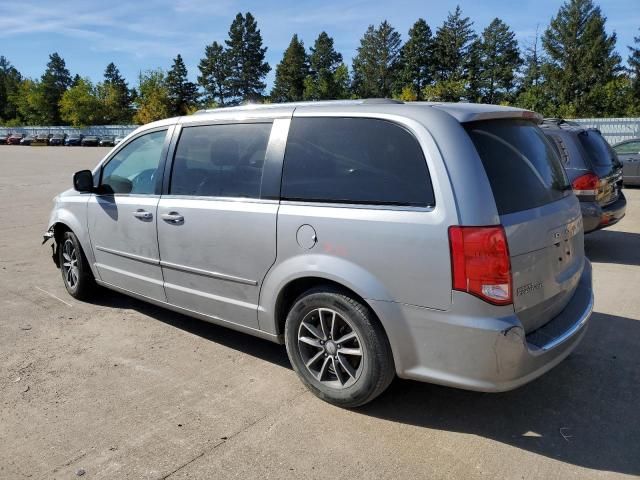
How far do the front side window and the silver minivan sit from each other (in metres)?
0.18

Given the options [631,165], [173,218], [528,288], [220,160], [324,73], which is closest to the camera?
[528,288]

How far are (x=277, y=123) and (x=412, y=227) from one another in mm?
1348

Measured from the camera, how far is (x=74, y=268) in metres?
5.56

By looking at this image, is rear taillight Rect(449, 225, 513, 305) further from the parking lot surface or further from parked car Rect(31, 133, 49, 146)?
parked car Rect(31, 133, 49, 146)

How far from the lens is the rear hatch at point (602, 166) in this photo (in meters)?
7.06

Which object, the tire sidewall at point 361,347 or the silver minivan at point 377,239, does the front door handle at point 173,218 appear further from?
the tire sidewall at point 361,347

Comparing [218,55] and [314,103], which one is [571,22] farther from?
[314,103]

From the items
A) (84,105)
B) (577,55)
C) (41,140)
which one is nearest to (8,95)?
(84,105)

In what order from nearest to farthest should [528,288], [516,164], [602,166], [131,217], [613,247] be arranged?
[528,288]
[516,164]
[131,217]
[602,166]
[613,247]

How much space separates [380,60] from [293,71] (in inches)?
573

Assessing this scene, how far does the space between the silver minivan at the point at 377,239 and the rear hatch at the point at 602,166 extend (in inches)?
144

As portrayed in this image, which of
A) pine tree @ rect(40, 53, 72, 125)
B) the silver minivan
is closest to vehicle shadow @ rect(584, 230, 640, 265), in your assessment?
the silver minivan

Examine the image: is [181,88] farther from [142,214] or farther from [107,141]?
[142,214]

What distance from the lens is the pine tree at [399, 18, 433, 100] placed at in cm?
8019
